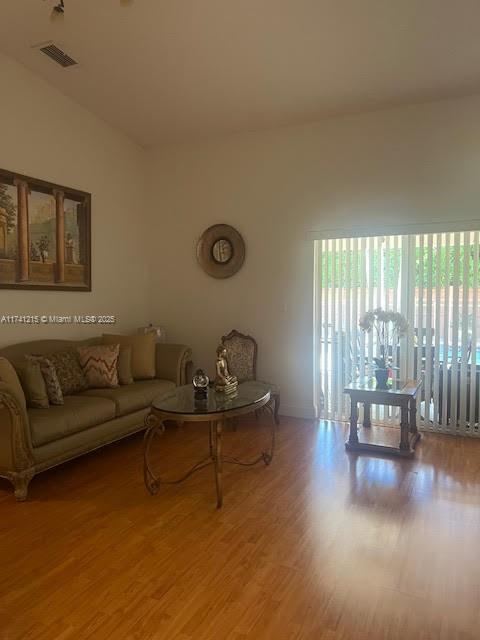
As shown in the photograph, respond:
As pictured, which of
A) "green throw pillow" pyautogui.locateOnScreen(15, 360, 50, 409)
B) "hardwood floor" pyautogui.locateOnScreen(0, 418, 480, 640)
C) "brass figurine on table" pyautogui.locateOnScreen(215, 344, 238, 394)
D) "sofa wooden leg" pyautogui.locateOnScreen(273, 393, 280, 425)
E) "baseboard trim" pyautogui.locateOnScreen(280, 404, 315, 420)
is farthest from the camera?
"baseboard trim" pyautogui.locateOnScreen(280, 404, 315, 420)

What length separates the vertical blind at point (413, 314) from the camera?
4305 millimetres

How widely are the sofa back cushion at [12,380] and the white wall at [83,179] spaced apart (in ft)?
2.81

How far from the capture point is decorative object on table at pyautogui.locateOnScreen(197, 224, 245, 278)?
5.31 m

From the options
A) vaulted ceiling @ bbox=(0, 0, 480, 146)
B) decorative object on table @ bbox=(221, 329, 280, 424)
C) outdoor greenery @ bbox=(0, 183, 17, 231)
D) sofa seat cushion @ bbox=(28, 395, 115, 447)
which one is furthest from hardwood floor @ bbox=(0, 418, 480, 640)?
vaulted ceiling @ bbox=(0, 0, 480, 146)

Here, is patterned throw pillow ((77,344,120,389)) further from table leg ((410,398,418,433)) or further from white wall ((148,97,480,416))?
table leg ((410,398,418,433))

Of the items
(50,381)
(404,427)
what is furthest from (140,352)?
(404,427)

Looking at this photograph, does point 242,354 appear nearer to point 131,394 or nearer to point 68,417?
point 131,394

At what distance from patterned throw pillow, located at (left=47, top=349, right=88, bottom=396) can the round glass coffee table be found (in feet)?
3.77

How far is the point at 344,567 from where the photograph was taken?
232 centimetres

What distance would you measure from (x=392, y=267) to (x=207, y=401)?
2.46 metres

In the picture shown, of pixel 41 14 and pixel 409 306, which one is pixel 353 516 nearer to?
pixel 409 306

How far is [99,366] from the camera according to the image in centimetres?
441

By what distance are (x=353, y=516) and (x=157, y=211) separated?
4.35 m

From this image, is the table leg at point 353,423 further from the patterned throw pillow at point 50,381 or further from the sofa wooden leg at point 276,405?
the patterned throw pillow at point 50,381
